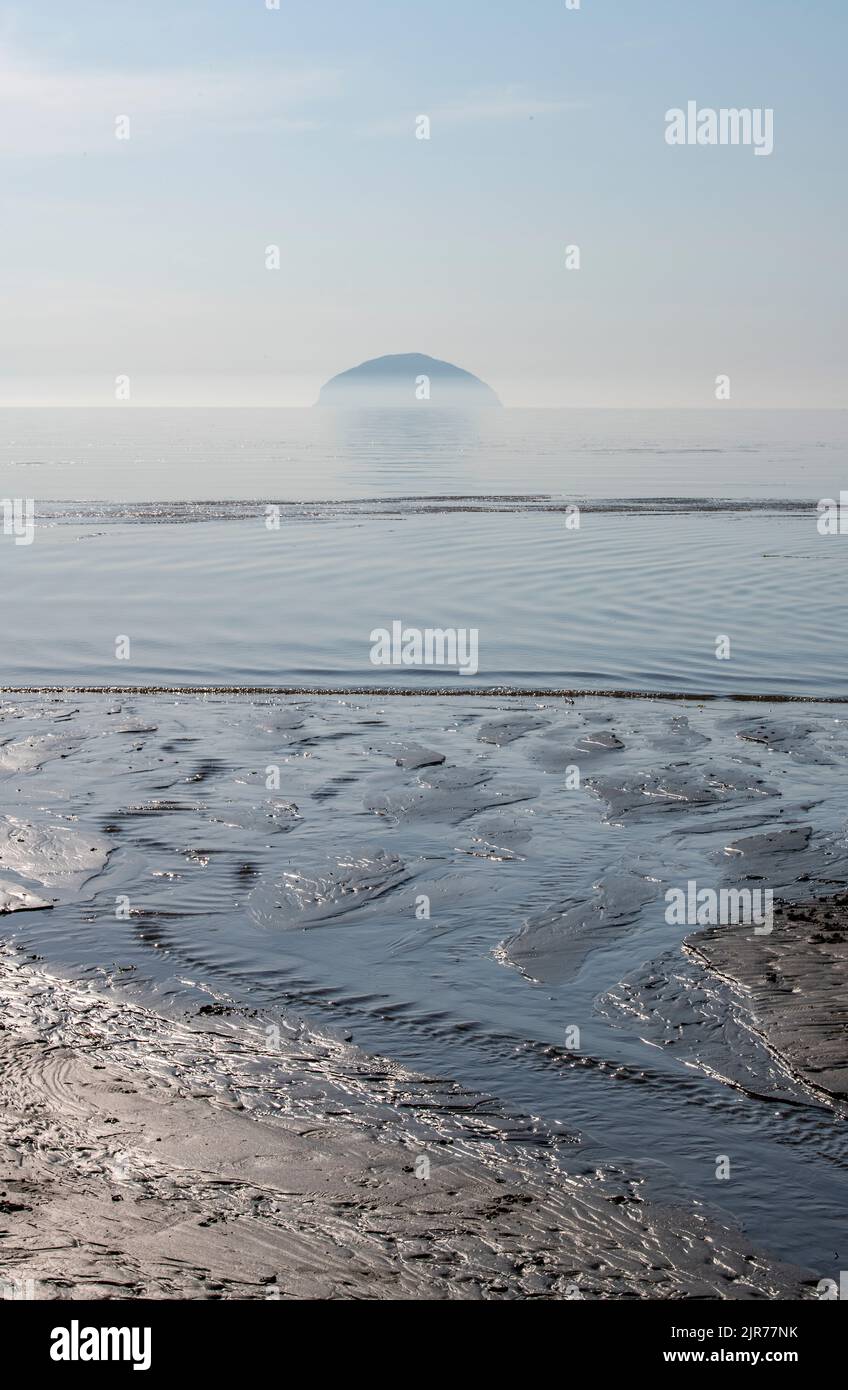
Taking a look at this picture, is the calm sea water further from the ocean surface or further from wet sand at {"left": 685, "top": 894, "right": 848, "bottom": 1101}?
wet sand at {"left": 685, "top": 894, "right": 848, "bottom": 1101}

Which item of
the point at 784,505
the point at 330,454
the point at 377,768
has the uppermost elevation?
the point at 330,454

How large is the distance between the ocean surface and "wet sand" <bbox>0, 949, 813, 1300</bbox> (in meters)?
0.39

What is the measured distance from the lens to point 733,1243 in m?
5.35

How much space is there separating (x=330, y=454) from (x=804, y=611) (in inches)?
2777

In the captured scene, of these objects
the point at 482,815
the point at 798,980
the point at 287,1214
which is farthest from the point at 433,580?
the point at 287,1214

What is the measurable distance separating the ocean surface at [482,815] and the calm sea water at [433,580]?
15 cm

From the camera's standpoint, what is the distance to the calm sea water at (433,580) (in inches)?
756

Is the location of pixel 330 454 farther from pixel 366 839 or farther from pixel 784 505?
pixel 366 839

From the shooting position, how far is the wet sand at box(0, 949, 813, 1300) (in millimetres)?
4910

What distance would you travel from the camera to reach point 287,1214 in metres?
5.35

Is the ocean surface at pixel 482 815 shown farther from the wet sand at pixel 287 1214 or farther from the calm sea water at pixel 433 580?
the wet sand at pixel 287 1214

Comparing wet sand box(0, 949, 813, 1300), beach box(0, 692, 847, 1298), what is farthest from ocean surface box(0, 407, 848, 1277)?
wet sand box(0, 949, 813, 1300)

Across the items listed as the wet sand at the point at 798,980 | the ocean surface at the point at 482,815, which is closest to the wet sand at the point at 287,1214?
the ocean surface at the point at 482,815
